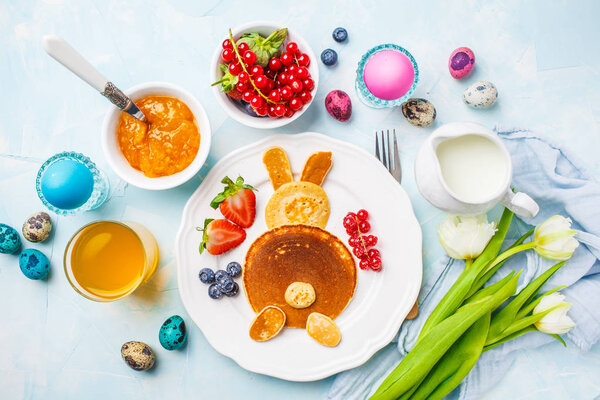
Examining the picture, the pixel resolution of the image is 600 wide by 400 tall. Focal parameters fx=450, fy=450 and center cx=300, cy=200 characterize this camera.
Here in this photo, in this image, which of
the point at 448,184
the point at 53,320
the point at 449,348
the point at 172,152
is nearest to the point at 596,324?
the point at 449,348

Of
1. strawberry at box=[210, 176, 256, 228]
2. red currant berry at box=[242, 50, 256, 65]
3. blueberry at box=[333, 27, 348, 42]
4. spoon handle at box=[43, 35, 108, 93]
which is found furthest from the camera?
blueberry at box=[333, 27, 348, 42]

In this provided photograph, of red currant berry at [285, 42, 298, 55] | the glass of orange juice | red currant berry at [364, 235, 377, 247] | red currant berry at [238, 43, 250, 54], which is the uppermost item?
red currant berry at [285, 42, 298, 55]

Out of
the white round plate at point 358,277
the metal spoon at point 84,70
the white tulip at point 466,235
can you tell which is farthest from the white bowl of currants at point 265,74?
the white tulip at point 466,235

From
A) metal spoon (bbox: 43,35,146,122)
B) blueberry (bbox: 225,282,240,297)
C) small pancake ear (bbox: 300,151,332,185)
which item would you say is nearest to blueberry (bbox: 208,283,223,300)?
blueberry (bbox: 225,282,240,297)

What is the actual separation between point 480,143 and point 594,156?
1.90ft

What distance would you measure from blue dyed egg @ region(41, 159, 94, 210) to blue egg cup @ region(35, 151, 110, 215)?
43mm

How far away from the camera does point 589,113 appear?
148cm

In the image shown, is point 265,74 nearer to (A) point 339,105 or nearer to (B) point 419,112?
(A) point 339,105

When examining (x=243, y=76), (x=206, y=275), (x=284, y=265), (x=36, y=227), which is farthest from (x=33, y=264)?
(x=243, y=76)

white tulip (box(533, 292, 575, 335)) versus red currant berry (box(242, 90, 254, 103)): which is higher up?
red currant berry (box(242, 90, 254, 103))

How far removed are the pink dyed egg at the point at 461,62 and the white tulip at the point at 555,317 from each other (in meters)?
0.73

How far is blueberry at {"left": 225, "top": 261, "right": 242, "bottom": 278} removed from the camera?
54.9 inches

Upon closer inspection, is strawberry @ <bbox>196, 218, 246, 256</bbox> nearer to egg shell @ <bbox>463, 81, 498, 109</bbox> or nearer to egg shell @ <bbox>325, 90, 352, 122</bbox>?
egg shell @ <bbox>325, 90, 352, 122</bbox>

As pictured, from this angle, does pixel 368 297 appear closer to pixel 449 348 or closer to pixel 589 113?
pixel 449 348
